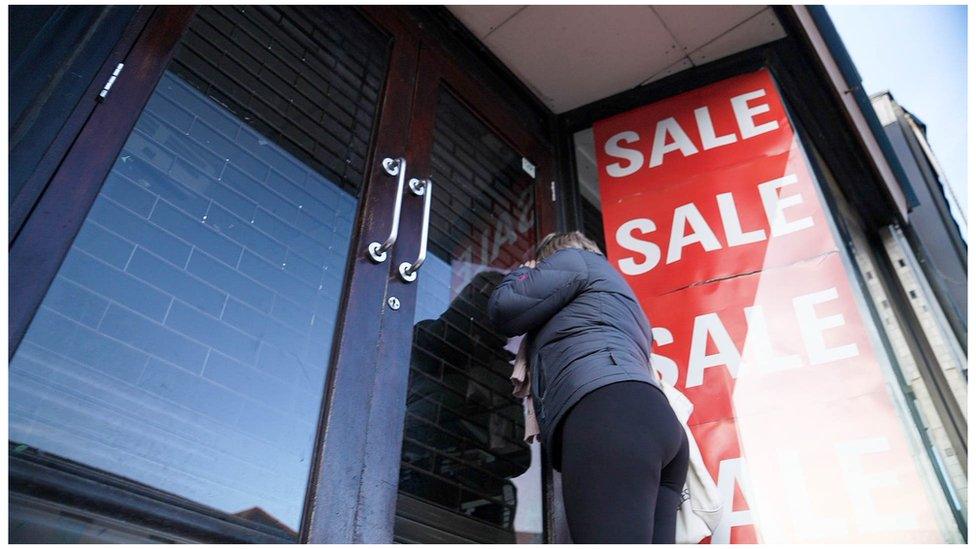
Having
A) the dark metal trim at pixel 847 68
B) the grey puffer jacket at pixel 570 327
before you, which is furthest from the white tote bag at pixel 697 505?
the dark metal trim at pixel 847 68

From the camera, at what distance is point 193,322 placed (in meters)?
1.55

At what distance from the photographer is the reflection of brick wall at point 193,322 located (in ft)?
4.32

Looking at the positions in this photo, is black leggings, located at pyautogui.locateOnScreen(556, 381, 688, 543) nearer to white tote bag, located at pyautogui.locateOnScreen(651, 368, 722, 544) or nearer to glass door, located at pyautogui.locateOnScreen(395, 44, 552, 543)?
white tote bag, located at pyautogui.locateOnScreen(651, 368, 722, 544)

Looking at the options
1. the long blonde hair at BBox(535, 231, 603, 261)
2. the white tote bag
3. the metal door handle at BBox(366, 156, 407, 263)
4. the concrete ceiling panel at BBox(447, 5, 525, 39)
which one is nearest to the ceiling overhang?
the concrete ceiling panel at BBox(447, 5, 525, 39)

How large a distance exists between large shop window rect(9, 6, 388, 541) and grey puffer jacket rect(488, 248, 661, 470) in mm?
521

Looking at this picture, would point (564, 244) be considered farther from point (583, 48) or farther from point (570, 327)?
point (583, 48)

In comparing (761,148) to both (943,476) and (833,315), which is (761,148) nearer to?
(833,315)

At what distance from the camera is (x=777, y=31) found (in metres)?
2.94

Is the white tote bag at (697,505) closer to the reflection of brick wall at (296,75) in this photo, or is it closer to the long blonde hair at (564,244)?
the long blonde hair at (564,244)

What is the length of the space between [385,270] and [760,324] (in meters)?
1.26

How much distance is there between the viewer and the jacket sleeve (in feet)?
5.26

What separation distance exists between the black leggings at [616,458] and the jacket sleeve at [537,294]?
0.30 m

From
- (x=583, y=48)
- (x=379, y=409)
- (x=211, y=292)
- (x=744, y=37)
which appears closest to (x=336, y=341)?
(x=379, y=409)

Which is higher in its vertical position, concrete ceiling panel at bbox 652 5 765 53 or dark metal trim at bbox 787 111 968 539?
concrete ceiling panel at bbox 652 5 765 53
